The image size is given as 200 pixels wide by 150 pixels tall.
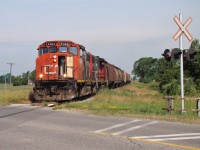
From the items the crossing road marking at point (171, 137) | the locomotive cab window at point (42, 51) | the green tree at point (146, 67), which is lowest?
the crossing road marking at point (171, 137)

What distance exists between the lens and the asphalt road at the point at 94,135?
7.58m

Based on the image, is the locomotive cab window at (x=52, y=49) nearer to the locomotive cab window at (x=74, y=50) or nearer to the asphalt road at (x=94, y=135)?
the locomotive cab window at (x=74, y=50)

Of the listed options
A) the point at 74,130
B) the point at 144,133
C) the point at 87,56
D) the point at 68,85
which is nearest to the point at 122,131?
A: the point at 144,133

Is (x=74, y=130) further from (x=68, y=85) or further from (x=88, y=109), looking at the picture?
(x=68, y=85)

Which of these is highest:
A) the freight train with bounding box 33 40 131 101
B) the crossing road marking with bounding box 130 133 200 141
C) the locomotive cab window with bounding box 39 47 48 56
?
the locomotive cab window with bounding box 39 47 48 56

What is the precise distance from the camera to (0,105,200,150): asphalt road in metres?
7.58

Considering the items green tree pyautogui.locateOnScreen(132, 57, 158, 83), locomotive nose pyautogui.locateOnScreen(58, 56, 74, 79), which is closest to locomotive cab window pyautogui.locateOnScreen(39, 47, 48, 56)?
locomotive nose pyautogui.locateOnScreen(58, 56, 74, 79)

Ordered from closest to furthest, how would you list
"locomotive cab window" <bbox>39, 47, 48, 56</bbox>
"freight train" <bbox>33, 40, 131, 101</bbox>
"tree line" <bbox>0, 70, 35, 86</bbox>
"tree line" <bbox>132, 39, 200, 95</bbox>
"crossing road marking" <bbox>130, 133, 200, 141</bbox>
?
"crossing road marking" <bbox>130, 133, 200, 141</bbox> < "freight train" <bbox>33, 40, 131, 101</bbox> < "locomotive cab window" <bbox>39, 47, 48, 56</bbox> < "tree line" <bbox>0, 70, 35, 86</bbox> < "tree line" <bbox>132, 39, 200, 95</bbox>

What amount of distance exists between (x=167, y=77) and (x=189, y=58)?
27564 millimetres

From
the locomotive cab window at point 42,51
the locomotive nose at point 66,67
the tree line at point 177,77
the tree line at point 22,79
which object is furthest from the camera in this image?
the tree line at point 177,77

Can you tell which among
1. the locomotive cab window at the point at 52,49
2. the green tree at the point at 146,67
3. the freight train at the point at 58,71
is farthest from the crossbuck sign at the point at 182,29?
the green tree at the point at 146,67

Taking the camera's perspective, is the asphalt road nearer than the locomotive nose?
Yes

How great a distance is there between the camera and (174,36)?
14.5 meters

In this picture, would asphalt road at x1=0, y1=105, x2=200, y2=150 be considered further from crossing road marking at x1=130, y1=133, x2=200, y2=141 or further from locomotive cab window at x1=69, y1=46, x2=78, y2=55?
locomotive cab window at x1=69, y1=46, x2=78, y2=55
